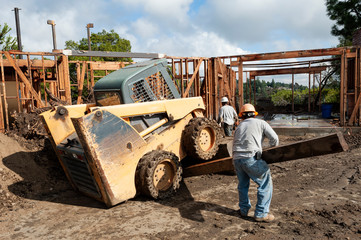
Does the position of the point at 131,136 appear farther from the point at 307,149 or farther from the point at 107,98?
the point at 307,149

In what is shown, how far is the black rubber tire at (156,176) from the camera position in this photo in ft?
15.3

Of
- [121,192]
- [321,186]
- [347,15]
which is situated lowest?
[321,186]

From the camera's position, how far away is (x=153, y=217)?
4348mm

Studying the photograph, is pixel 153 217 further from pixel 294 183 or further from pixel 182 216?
pixel 294 183

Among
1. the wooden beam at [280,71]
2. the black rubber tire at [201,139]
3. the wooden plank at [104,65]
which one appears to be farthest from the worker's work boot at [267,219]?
the wooden beam at [280,71]

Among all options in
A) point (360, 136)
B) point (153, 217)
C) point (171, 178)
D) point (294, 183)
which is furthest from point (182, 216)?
point (360, 136)

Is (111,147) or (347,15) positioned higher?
(347,15)

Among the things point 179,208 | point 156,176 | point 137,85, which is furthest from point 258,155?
point 137,85

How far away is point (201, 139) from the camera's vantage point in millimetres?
5883

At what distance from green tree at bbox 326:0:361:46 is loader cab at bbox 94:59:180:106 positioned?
76.5 feet

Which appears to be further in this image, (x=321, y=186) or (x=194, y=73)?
(x=194, y=73)

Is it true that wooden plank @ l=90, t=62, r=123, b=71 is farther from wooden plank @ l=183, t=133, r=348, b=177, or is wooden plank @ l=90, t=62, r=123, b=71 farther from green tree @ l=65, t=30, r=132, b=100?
green tree @ l=65, t=30, r=132, b=100

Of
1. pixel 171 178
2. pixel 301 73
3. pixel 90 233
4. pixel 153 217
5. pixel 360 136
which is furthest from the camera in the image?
pixel 301 73

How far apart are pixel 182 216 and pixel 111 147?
5.09ft
